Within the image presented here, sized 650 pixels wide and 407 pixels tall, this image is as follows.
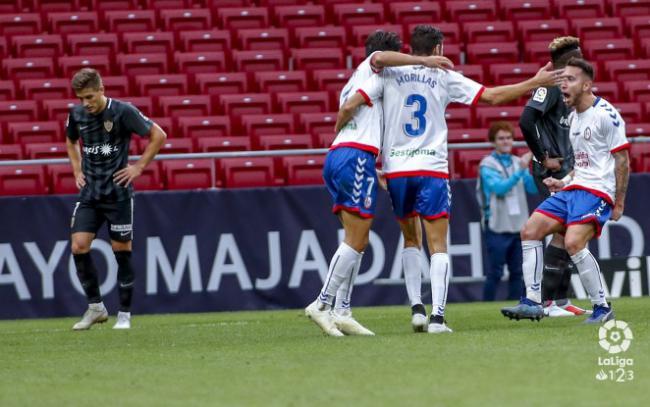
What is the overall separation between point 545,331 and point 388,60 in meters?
1.99

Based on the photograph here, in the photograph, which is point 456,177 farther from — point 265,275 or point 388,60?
point 388,60

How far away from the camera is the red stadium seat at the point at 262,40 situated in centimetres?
1859

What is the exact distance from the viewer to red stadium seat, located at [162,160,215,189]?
44.2 feet

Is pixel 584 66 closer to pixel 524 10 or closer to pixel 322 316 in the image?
pixel 322 316

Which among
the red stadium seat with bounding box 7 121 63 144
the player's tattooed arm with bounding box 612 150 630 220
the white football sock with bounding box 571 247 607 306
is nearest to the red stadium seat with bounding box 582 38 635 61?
the red stadium seat with bounding box 7 121 63 144

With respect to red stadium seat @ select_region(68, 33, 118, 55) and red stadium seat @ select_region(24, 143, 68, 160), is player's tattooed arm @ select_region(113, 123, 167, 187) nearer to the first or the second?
red stadium seat @ select_region(24, 143, 68, 160)

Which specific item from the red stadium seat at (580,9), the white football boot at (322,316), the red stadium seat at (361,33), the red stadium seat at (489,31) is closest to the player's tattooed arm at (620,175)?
the white football boot at (322,316)

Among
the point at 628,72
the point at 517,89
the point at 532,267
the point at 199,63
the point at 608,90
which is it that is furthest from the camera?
the point at 199,63

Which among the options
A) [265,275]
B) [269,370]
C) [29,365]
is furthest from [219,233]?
[269,370]

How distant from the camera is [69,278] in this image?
1334 cm

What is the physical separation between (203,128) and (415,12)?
4.50 m

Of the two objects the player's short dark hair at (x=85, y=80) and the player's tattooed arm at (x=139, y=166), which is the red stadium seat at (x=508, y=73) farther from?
the player's short dark hair at (x=85, y=80)

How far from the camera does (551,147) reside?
10.3 meters

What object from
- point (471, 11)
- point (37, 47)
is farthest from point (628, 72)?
point (37, 47)
